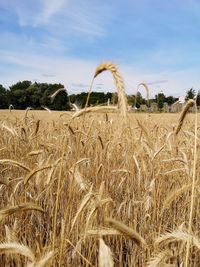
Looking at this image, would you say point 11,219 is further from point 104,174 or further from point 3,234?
point 104,174

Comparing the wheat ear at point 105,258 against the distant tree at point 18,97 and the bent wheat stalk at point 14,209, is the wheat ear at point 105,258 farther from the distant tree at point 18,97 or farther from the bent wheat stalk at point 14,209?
the distant tree at point 18,97

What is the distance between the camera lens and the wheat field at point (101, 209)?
89cm

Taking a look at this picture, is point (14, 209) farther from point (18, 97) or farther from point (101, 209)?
point (18, 97)

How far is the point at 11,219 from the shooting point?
1.71 meters

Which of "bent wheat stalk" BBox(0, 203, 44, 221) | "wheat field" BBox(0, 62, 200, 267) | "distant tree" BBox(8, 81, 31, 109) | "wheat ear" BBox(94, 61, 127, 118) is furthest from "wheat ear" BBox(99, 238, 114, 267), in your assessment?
"distant tree" BBox(8, 81, 31, 109)

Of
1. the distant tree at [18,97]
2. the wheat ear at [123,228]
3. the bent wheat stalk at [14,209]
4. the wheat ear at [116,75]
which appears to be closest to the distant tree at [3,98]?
the distant tree at [18,97]

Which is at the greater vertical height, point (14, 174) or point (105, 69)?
point (105, 69)

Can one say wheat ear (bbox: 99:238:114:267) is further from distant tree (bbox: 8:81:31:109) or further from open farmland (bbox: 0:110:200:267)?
distant tree (bbox: 8:81:31:109)

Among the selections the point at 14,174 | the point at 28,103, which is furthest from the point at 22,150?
the point at 28,103

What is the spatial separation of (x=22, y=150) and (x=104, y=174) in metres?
0.99

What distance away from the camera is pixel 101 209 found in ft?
4.06

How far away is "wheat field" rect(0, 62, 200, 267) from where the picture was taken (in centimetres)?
89


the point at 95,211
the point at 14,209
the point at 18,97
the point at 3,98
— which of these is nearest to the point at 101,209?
the point at 95,211

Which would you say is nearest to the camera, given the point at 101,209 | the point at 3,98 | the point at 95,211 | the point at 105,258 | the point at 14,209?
the point at 105,258
